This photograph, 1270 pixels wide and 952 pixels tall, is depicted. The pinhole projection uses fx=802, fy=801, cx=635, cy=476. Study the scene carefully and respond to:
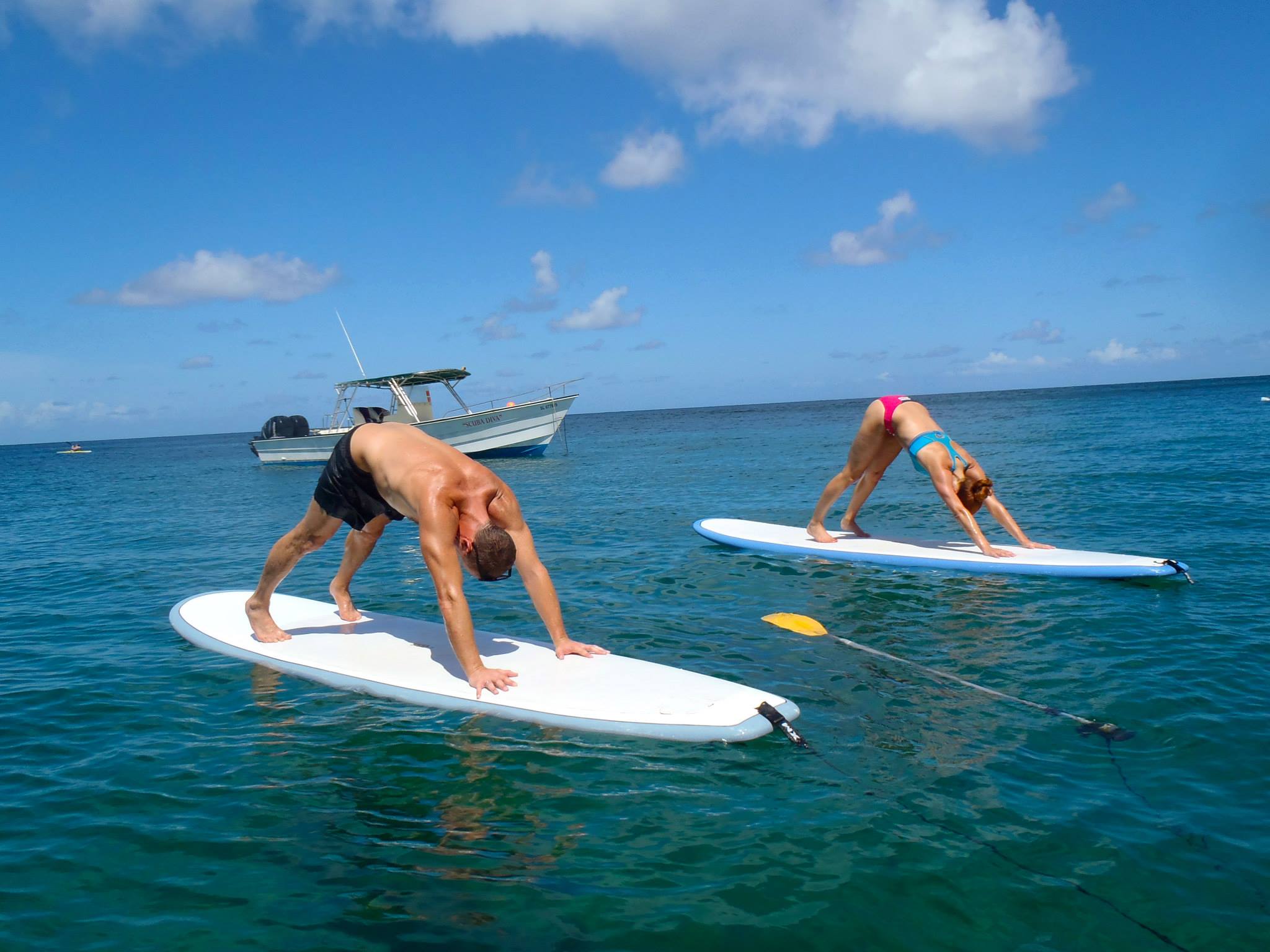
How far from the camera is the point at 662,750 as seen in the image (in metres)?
5.01

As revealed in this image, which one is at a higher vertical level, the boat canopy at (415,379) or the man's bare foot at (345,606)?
the boat canopy at (415,379)

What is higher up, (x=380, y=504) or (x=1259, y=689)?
(x=380, y=504)

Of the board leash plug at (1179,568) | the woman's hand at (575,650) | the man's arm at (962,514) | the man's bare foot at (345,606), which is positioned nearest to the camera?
the woman's hand at (575,650)

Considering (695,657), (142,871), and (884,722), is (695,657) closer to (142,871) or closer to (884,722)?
(884,722)

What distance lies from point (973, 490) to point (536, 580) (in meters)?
6.22

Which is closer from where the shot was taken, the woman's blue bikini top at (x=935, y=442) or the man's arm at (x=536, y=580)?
the man's arm at (x=536, y=580)

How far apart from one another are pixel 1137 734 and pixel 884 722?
60.8 inches

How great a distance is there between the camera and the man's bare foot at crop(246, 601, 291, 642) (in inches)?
283

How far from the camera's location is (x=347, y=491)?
644cm

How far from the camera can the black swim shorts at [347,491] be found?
6371 mm

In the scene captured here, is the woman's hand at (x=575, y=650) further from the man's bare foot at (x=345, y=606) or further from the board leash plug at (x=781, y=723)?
the man's bare foot at (x=345, y=606)

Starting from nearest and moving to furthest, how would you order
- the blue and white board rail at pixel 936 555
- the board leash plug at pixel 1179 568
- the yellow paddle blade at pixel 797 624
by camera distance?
the yellow paddle blade at pixel 797 624 < the board leash plug at pixel 1179 568 < the blue and white board rail at pixel 936 555

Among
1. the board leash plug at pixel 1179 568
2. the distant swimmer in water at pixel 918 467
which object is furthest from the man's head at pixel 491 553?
the board leash plug at pixel 1179 568

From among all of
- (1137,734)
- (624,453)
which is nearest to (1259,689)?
(1137,734)
